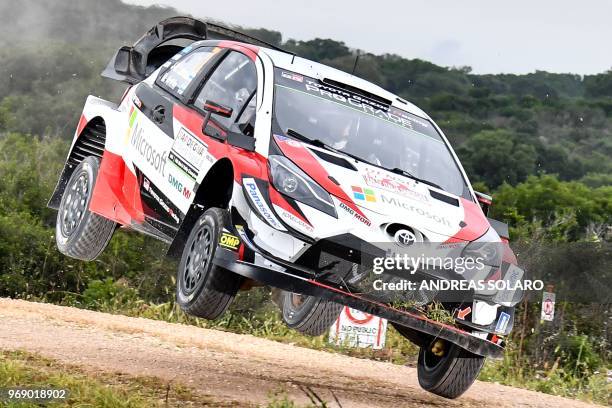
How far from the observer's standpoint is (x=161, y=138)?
8.67 meters

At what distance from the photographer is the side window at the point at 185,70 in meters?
8.91

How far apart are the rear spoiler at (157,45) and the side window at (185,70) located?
720mm

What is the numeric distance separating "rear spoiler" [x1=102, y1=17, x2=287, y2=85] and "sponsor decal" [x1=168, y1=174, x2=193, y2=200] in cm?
185

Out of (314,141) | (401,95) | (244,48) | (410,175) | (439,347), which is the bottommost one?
(439,347)

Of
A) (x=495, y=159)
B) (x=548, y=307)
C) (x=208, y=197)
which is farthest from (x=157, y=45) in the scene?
(x=495, y=159)

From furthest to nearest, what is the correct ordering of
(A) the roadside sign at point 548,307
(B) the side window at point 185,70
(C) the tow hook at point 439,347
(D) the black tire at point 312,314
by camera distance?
(A) the roadside sign at point 548,307, (D) the black tire at point 312,314, (B) the side window at point 185,70, (C) the tow hook at point 439,347

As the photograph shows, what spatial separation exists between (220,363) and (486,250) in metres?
3.15

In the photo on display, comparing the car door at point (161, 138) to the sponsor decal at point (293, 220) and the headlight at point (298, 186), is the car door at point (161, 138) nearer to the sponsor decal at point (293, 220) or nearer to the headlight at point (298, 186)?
the headlight at point (298, 186)

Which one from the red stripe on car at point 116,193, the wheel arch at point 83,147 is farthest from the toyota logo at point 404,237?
the wheel arch at point 83,147

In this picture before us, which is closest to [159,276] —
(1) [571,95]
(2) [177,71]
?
(2) [177,71]

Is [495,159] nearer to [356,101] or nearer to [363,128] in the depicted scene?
[356,101]

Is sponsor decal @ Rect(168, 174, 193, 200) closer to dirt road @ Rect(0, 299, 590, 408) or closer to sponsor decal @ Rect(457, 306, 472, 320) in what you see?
dirt road @ Rect(0, 299, 590, 408)

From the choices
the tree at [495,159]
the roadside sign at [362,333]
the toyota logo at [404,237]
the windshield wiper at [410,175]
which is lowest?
the roadside sign at [362,333]

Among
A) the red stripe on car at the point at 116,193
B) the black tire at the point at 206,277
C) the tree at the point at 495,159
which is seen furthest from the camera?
the tree at the point at 495,159
